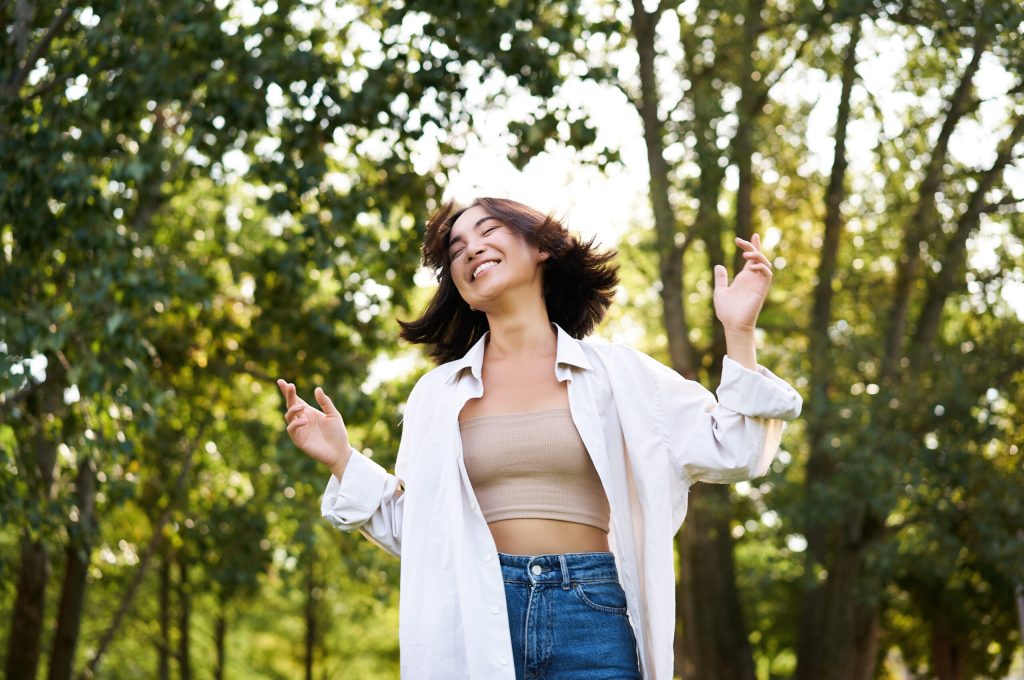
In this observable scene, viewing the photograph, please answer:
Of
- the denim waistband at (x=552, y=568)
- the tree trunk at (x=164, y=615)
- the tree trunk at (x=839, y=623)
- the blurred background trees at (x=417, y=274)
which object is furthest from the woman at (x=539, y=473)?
the tree trunk at (x=164, y=615)

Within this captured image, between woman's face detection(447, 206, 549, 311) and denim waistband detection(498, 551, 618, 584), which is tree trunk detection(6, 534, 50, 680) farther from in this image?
denim waistband detection(498, 551, 618, 584)

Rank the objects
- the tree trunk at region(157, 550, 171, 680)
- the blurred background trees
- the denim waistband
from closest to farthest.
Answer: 1. the denim waistband
2. the blurred background trees
3. the tree trunk at region(157, 550, 171, 680)

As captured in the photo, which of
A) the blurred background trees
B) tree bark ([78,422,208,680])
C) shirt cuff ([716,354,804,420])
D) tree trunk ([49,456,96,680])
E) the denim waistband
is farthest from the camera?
tree trunk ([49,456,96,680])

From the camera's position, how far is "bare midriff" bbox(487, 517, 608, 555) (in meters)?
2.88

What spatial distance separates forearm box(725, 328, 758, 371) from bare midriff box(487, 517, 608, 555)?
54 centimetres

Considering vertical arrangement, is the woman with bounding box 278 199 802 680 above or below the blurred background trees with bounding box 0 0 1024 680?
below

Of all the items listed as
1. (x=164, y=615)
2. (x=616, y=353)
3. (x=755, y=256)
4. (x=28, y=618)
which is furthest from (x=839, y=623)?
(x=164, y=615)

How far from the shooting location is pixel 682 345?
12.2 metres

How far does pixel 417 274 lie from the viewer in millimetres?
9312

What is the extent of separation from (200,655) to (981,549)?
19918 millimetres

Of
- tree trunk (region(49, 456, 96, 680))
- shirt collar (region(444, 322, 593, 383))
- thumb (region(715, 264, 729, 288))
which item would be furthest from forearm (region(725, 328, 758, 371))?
tree trunk (region(49, 456, 96, 680))

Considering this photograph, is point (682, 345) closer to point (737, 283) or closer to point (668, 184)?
point (668, 184)

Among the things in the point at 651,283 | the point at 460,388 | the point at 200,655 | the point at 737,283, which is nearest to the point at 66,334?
the point at 460,388

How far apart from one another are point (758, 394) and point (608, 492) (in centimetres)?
42
